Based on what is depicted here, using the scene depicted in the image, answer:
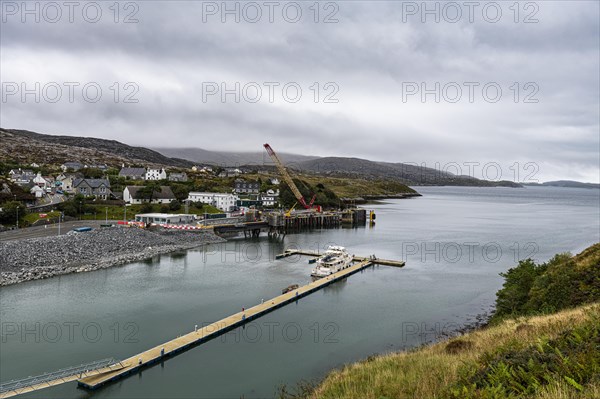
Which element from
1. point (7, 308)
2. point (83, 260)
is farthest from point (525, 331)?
point (83, 260)

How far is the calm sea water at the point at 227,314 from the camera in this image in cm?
1725

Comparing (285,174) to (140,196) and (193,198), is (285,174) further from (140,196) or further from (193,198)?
(140,196)

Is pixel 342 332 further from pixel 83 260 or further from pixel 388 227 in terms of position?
pixel 388 227

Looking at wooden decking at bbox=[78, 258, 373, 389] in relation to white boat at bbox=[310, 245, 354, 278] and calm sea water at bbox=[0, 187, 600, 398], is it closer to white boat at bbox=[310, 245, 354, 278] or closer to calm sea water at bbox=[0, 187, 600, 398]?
calm sea water at bbox=[0, 187, 600, 398]

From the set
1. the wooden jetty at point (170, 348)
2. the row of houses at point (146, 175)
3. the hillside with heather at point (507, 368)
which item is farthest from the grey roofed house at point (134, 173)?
the hillside with heather at point (507, 368)

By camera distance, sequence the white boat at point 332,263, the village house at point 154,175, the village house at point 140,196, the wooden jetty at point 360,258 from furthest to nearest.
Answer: the village house at point 154,175, the village house at point 140,196, the wooden jetty at point 360,258, the white boat at point 332,263

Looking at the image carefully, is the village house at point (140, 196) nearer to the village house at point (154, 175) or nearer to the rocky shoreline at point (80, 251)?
the rocky shoreline at point (80, 251)

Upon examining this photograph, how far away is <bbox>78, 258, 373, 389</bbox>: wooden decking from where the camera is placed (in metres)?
16.0

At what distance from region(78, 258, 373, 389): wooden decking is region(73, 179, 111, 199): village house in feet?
167

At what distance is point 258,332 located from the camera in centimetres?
2202

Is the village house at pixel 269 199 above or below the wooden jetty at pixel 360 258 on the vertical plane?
above

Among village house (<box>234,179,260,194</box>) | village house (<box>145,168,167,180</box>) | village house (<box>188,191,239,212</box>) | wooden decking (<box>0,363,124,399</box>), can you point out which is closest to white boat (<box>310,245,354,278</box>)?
wooden decking (<box>0,363,124,399</box>)

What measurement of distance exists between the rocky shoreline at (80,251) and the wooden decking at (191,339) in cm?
1694

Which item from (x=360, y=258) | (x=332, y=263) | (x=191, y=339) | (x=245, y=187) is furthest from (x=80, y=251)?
(x=245, y=187)
